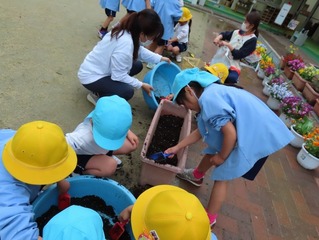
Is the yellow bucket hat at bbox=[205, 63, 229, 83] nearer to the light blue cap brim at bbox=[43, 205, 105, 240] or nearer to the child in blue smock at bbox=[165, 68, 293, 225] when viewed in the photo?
the child in blue smock at bbox=[165, 68, 293, 225]

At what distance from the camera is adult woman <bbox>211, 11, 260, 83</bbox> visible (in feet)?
10.5

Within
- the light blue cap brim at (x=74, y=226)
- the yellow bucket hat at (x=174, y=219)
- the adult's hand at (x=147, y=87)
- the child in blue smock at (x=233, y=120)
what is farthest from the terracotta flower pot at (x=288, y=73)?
the light blue cap brim at (x=74, y=226)

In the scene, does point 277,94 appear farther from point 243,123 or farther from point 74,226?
point 74,226

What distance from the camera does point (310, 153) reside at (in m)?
3.11

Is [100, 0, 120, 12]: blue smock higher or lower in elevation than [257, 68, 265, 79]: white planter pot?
higher

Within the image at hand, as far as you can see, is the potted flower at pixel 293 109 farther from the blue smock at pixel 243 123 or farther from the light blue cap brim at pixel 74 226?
the light blue cap brim at pixel 74 226

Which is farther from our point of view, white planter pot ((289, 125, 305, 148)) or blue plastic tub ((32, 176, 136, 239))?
white planter pot ((289, 125, 305, 148))

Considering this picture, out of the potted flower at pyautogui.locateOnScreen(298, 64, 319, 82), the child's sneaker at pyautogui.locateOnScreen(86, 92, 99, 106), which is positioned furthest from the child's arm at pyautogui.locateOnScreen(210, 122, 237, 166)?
the potted flower at pyautogui.locateOnScreen(298, 64, 319, 82)

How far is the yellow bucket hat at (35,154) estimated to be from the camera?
1.13m

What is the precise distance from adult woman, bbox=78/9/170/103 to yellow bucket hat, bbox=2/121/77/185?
1.32 metres

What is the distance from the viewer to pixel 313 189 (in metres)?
2.91

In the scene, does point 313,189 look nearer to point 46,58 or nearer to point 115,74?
point 115,74

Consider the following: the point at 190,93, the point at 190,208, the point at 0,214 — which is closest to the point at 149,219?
the point at 190,208

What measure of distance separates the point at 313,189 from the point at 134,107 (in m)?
2.12
